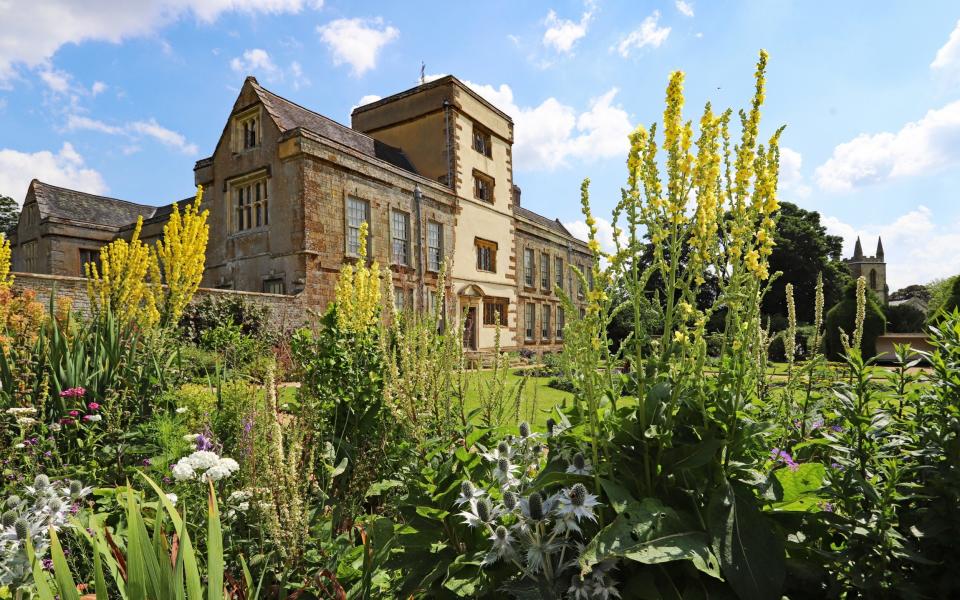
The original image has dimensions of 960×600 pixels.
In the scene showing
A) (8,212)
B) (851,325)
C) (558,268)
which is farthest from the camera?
(8,212)

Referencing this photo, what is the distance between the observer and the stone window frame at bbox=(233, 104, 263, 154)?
16.5m

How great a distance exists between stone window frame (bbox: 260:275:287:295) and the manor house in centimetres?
7

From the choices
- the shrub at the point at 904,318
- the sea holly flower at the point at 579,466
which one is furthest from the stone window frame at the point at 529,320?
the sea holly flower at the point at 579,466

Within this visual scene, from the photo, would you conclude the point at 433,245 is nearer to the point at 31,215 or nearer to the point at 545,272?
the point at 545,272

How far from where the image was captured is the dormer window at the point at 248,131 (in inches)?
657

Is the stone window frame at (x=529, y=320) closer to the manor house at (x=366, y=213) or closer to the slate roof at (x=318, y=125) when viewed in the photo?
the manor house at (x=366, y=213)

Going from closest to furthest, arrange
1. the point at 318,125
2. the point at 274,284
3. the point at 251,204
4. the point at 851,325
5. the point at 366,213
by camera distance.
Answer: the point at 274,284 → the point at 251,204 → the point at 851,325 → the point at 366,213 → the point at 318,125

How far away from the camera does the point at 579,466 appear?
1894mm

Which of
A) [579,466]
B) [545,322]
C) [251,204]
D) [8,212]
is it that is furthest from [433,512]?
[8,212]

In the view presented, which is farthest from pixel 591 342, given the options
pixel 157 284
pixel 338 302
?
pixel 157 284

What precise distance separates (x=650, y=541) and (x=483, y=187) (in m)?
23.7

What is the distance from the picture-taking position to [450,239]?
21.4 meters

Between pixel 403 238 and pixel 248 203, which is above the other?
pixel 248 203

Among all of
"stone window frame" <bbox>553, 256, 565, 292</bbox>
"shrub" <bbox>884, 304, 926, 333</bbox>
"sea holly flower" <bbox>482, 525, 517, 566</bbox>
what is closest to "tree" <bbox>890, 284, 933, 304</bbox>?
"shrub" <bbox>884, 304, 926, 333</bbox>
